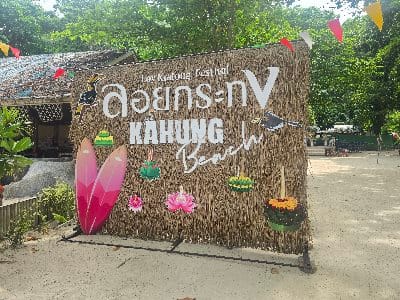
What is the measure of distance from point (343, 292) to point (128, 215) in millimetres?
3494

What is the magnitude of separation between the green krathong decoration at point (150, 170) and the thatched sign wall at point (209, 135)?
0.07 m

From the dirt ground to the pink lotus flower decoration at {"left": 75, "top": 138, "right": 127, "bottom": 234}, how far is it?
0.36 meters

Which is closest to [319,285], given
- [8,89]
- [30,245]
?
[30,245]

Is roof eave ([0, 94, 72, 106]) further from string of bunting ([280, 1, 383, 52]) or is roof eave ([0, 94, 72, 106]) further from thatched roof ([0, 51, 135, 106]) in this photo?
string of bunting ([280, 1, 383, 52])

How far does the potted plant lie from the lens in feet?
15.1

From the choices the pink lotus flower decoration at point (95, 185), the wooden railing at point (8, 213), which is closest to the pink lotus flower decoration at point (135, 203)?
the pink lotus flower decoration at point (95, 185)

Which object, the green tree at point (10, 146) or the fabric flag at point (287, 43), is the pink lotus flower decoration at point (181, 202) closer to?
the green tree at point (10, 146)

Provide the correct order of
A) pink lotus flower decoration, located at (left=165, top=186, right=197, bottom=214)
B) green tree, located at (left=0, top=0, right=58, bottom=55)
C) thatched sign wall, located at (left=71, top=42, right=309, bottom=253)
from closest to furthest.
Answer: thatched sign wall, located at (left=71, top=42, right=309, bottom=253), pink lotus flower decoration, located at (left=165, top=186, right=197, bottom=214), green tree, located at (left=0, top=0, right=58, bottom=55)

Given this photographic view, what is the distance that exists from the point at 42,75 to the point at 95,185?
26.2ft

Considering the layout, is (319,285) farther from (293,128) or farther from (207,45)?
(207,45)

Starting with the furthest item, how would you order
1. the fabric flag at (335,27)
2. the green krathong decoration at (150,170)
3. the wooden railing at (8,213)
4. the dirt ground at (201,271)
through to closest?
1. the wooden railing at (8,213)
2. the green krathong decoration at (150,170)
3. the fabric flag at (335,27)
4. the dirt ground at (201,271)

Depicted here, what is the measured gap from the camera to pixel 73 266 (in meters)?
4.66

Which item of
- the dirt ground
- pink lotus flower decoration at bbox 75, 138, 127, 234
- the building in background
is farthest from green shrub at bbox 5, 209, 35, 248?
the building in background

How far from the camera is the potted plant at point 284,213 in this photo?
461cm
